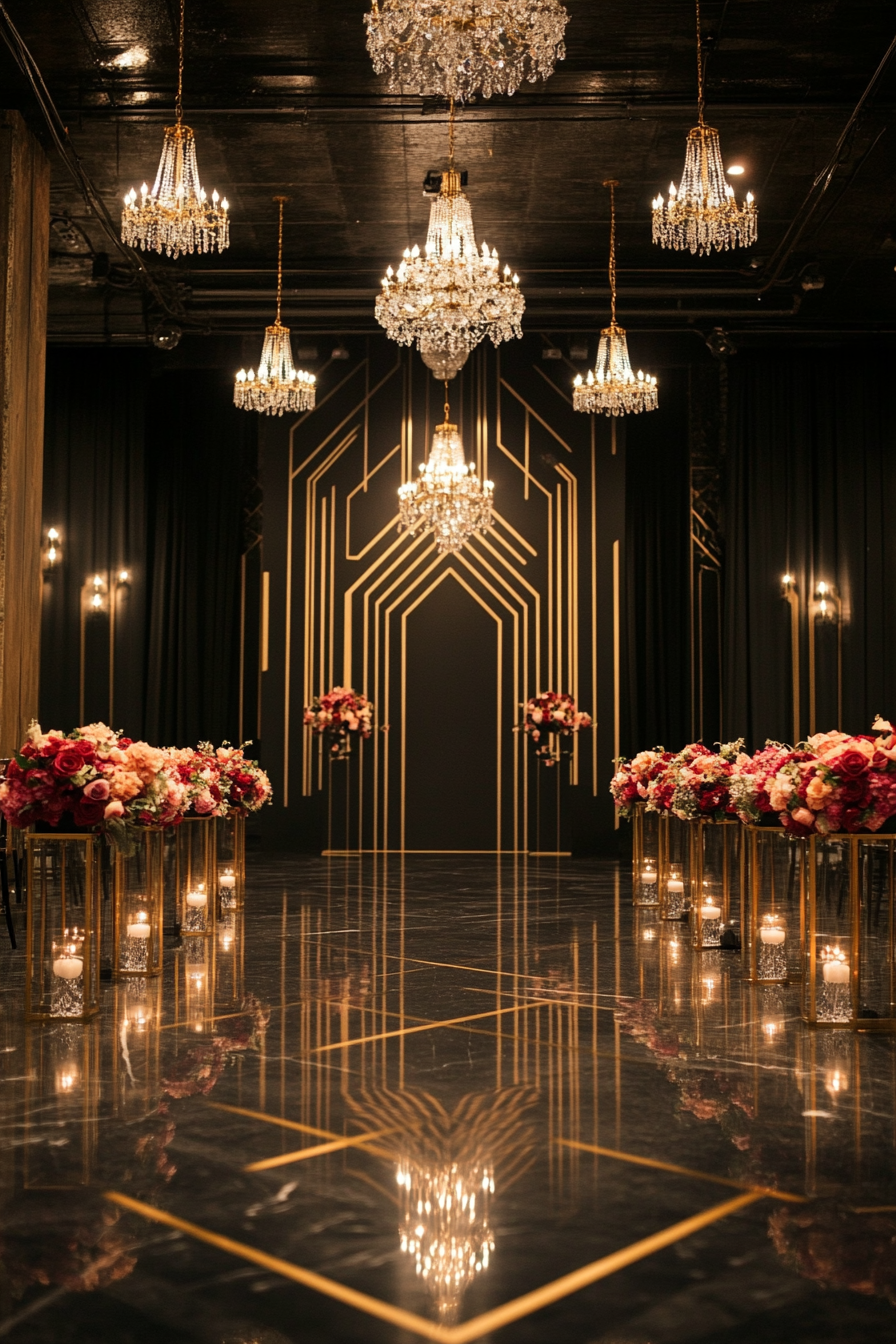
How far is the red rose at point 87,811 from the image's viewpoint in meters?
5.36

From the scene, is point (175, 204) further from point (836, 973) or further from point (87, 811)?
point (836, 973)

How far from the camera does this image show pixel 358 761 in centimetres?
1487

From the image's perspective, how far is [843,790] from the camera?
5.10m

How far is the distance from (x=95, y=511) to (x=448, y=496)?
586 cm

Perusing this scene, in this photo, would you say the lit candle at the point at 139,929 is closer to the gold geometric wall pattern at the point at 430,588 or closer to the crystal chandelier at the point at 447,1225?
the crystal chandelier at the point at 447,1225

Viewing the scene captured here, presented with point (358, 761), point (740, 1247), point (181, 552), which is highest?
point (181, 552)

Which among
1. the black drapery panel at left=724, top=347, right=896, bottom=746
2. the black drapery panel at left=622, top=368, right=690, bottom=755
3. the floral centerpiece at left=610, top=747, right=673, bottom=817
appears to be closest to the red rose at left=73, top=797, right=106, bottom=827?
the floral centerpiece at left=610, top=747, right=673, bottom=817

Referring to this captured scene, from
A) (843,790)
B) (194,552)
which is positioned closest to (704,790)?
(843,790)

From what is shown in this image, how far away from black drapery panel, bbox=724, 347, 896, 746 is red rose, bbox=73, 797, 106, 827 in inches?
418

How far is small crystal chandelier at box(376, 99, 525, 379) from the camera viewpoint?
8273 millimetres

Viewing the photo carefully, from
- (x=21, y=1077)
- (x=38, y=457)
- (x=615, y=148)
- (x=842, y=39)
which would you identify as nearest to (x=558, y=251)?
(x=615, y=148)

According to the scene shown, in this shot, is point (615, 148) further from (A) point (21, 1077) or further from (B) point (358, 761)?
(A) point (21, 1077)

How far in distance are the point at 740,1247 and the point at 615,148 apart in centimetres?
963

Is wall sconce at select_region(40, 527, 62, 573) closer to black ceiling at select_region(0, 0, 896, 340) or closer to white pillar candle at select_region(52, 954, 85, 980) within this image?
black ceiling at select_region(0, 0, 896, 340)
